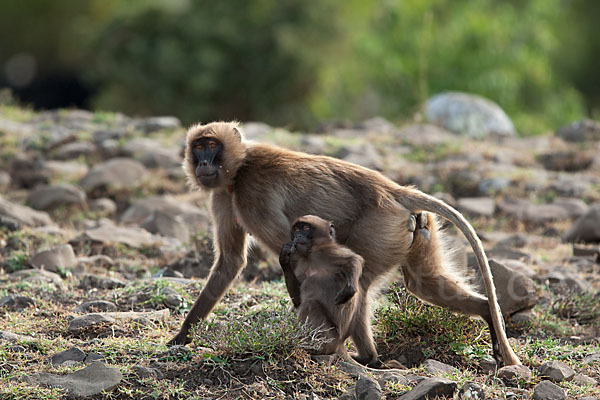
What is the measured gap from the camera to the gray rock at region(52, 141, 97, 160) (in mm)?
11604

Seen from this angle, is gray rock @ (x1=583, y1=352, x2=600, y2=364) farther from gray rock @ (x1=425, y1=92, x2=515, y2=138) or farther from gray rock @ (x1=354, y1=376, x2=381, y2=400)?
gray rock @ (x1=425, y1=92, x2=515, y2=138)

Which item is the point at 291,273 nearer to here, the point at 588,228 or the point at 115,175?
the point at 588,228

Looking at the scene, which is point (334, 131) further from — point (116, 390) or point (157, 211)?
point (116, 390)

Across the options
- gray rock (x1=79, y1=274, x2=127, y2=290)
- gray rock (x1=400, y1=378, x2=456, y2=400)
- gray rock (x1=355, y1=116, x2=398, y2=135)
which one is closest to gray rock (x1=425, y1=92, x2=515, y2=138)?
gray rock (x1=355, y1=116, x2=398, y2=135)

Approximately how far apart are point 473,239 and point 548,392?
43.1 inches

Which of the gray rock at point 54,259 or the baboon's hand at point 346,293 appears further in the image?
the gray rock at point 54,259

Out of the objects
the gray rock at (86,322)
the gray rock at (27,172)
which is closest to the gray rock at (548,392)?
the gray rock at (86,322)

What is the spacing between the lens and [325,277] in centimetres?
521

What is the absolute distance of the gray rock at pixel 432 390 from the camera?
4598mm

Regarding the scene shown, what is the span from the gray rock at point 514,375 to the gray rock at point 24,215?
549 centimetres

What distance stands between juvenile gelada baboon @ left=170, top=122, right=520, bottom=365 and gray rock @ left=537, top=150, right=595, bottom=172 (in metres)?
6.70

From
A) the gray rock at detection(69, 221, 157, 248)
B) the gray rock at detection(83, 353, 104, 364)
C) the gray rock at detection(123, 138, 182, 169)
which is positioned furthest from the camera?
the gray rock at detection(123, 138, 182, 169)

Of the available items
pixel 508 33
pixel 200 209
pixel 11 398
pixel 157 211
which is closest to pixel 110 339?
pixel 11 398

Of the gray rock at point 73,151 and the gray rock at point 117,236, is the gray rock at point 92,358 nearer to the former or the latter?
the gray rock at point 117,236
